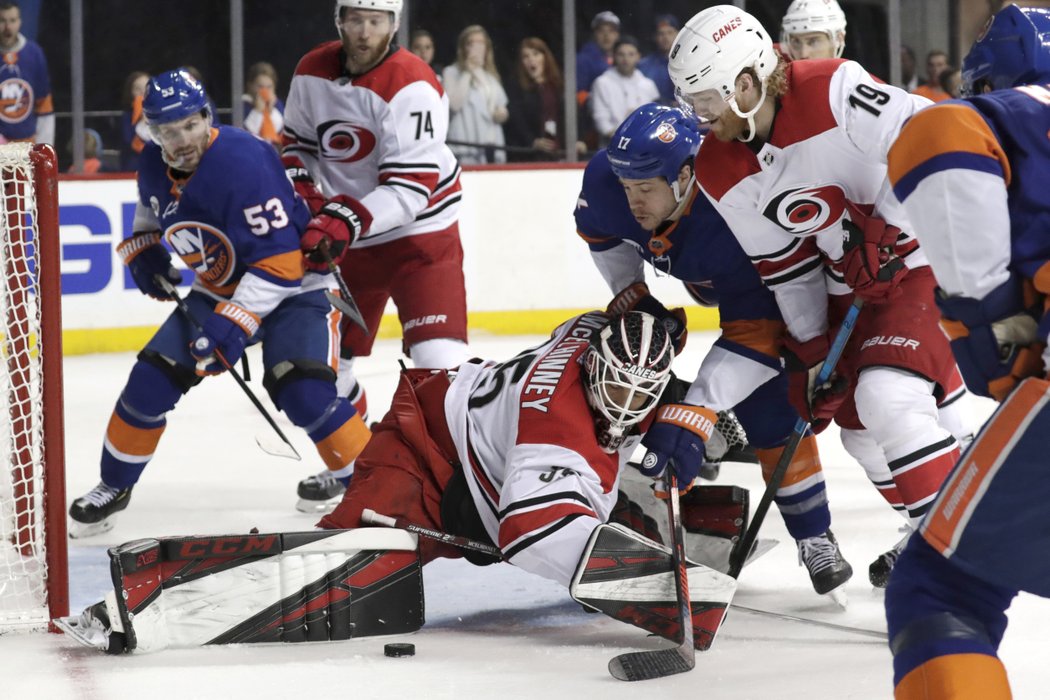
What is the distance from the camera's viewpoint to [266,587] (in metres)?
2.47

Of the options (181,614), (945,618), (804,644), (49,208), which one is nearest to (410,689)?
(181,614)

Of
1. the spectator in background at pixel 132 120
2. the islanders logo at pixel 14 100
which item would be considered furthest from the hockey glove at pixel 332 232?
the islanders logo at pixel 14 100

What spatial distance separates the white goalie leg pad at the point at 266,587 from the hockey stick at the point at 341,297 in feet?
3.63

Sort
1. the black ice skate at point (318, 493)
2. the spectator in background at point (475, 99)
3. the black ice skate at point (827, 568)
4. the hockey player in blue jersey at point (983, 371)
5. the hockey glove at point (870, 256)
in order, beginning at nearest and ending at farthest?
1. the hockey player in blue jersey at point (983, 371)
2. the hockey glove at point (870, 256)
3. the black ice skate at point (827, 568)
4. the black ice skate at point (318, 493)
5. the spectator in background at point (475, 99)

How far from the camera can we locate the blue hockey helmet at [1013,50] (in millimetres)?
1795

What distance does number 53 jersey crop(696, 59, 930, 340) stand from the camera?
2582 mm

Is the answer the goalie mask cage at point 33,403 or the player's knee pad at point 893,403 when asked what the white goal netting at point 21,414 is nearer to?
the goalie mask cage at point 33,403

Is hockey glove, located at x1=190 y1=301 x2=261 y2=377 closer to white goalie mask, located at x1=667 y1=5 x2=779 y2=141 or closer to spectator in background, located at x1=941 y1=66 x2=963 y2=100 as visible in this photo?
white goalie mask, located at x1=667 y1=5 x2=779 y2=141

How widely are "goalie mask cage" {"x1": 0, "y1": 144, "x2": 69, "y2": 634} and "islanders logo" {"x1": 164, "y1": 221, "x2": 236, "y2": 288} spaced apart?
58cm

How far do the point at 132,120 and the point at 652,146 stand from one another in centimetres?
464

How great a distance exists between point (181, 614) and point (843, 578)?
1.23 metres

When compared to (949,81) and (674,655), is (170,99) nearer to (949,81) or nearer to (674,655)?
(674,655)

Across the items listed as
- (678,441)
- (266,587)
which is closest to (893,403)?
(678,441)

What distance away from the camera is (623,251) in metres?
3.11
